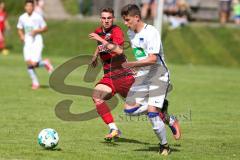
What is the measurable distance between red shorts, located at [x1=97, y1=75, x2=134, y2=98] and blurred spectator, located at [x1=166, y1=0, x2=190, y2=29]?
25.4m

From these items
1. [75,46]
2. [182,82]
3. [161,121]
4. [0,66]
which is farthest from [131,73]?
[75,46]

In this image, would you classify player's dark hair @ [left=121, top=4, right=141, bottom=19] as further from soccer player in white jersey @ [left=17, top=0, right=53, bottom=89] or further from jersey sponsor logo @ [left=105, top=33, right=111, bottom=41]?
soccer player in white jersey @ [left=17, top=0, right=53, bottom=89]

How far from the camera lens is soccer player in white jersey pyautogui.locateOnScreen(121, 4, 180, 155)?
10.3m

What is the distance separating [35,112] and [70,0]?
100ft

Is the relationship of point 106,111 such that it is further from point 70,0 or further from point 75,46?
point 70,0

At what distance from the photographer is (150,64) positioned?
33.8 feet

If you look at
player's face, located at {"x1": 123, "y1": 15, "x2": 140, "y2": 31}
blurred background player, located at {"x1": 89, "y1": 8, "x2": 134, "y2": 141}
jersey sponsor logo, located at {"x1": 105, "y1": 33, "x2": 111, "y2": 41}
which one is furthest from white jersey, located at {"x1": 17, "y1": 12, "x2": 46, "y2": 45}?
player's face, located at {"x1": 123, "y1": 15, "x2": 140, "y2": 31}

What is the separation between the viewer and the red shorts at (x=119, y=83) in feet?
39.2

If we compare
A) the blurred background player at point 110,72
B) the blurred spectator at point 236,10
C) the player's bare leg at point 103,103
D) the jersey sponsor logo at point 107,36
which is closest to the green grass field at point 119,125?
the player's bare leg at point 103,103

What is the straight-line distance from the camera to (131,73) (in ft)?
40.1

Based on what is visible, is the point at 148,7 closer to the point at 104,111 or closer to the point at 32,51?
the point at 32,51

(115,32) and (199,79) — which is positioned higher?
(115,32)

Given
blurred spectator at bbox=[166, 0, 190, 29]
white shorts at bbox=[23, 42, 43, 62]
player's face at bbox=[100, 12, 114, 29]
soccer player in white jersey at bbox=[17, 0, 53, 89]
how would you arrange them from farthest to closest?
blurred spectator at bbox=[166, 0, 190, 29] → white shorts at bbox=[23, 42, 43, 62] → soccer player in white jersey at bbox=[17, 0, 53, 89] → player's face at bbox=[100, 12, 114, 29]

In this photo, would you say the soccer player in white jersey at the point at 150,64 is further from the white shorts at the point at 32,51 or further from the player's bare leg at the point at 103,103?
the white shorts at the point at 32,51
